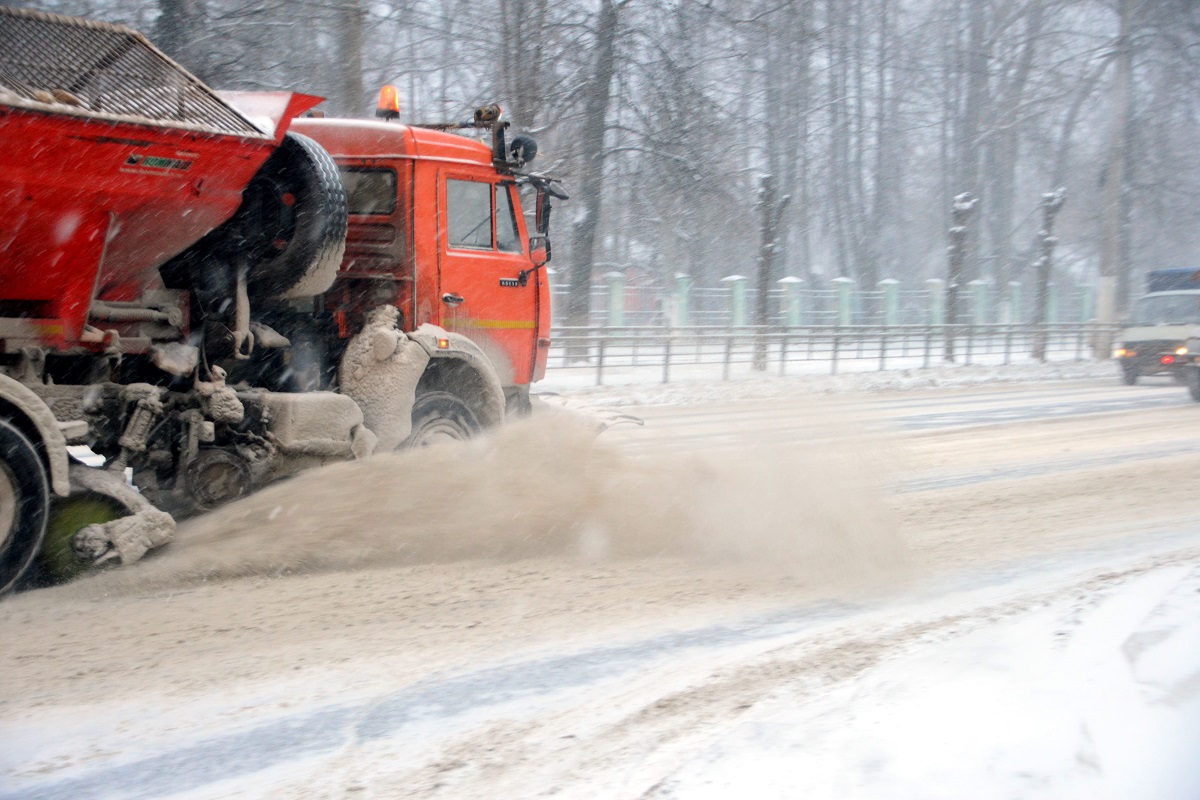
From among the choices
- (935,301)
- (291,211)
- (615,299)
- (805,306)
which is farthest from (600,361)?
(935,301)

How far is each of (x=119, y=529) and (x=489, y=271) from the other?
10.6ft

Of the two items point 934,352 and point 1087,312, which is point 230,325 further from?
point 1087,312

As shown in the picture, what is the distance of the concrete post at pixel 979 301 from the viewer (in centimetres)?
3891

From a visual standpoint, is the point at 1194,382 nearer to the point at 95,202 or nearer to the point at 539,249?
the point at 539,249

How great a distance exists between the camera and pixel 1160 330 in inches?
825

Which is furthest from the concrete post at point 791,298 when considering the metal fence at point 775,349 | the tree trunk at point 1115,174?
the tree trunk at point 1115,174

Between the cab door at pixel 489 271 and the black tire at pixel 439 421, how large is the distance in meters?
0.50

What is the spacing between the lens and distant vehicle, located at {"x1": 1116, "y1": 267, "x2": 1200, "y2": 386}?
66.5 ft

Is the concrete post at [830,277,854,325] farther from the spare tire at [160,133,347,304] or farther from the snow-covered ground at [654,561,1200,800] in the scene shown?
the snow-covered ground at [654,561,1200,800]

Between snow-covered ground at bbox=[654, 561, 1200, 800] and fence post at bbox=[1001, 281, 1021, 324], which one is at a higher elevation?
fence post at bbox=[1001, 281, 1021, 324]

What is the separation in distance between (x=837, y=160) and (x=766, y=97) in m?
7.34

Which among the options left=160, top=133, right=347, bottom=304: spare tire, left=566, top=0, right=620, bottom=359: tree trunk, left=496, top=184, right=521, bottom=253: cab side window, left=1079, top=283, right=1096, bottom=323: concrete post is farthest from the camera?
left=1079, top=283, right=1096, bottom=323: concrete post

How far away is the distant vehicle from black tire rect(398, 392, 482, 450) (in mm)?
16498

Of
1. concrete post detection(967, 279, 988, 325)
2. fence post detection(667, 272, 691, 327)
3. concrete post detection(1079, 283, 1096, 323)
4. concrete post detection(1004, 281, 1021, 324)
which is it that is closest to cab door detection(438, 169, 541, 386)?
fence post detection(667, 272, 691, 327)
